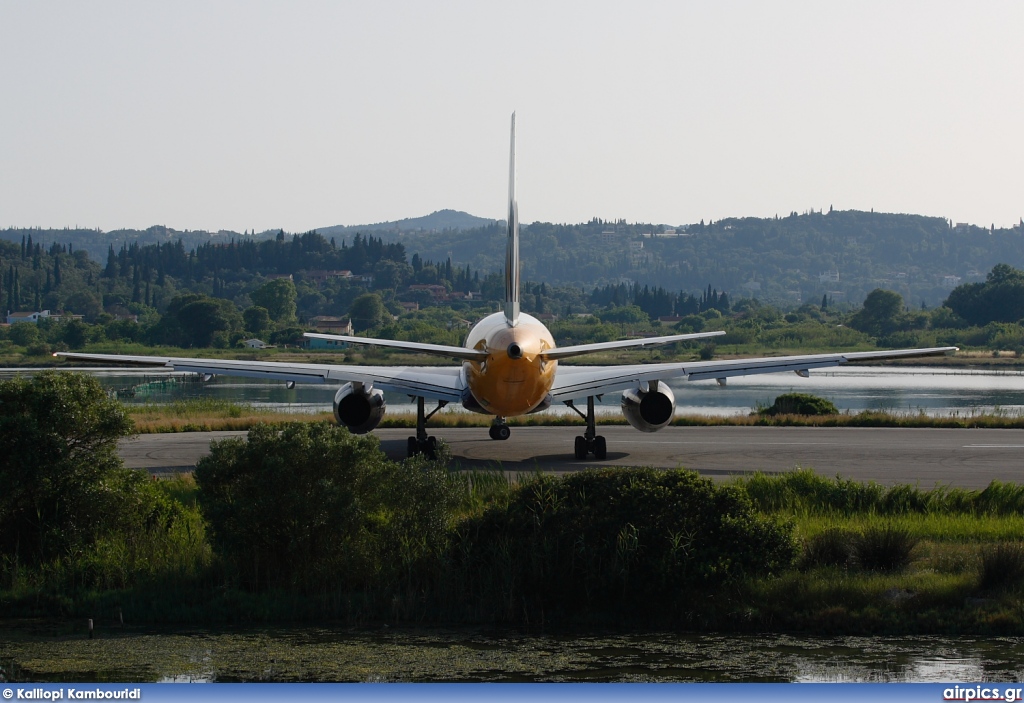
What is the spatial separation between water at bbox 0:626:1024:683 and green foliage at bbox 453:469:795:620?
2.96ft

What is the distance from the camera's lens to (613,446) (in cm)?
3125

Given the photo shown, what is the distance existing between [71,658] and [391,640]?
3424 millimetres

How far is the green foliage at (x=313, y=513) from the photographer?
15258 millimetres

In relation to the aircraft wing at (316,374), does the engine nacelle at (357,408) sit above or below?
below

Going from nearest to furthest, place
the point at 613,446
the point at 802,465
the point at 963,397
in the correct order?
the point at 802,465
the point at 613,446
the point at 963,397

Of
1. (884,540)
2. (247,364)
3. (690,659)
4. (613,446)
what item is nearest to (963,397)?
(613,446)

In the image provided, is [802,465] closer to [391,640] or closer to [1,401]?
[391,640]

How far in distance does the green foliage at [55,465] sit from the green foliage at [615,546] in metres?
5.39

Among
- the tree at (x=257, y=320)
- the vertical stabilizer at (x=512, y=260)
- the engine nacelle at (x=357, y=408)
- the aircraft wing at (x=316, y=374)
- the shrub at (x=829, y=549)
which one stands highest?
the vertical stabilizer at (x=512, y=260)

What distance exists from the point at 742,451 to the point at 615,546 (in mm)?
15543

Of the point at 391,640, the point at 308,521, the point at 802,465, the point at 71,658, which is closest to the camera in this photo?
the point at 71,658

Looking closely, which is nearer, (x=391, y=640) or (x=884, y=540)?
(x=391, y=640)

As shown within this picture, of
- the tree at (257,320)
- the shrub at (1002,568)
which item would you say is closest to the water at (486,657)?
the shrub at (1002,568)

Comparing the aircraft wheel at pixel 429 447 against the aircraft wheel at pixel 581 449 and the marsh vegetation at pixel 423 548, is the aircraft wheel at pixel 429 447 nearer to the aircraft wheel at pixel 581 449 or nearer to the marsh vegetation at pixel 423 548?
the aircraft wheel at pixel 581 449
